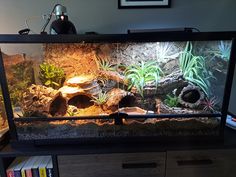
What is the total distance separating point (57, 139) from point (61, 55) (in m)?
0.51

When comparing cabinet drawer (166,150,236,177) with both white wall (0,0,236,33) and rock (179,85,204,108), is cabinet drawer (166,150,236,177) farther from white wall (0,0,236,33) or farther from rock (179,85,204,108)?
white wall (0,0,236,33)

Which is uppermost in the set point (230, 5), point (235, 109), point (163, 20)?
point (230, 5)

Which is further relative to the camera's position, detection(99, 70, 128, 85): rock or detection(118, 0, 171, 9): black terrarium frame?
detection(118, 0, 171, 9): black terrarium frame

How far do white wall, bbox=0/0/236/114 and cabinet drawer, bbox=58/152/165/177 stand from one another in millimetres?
892

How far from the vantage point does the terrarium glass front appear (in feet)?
3.77

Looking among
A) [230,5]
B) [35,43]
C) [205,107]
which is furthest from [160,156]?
[230,5]

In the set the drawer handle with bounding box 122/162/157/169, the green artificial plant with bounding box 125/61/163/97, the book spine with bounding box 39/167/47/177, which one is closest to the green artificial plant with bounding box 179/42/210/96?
the green artificial plant with bounding box 125/61/163/97

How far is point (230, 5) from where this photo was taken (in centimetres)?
153

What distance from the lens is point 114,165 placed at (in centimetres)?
124

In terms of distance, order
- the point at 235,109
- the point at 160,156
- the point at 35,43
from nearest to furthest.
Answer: the point at 35,43 < the point at 160,156 < the point at 235,109

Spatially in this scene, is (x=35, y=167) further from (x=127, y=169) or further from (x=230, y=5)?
(x=230, y=5)

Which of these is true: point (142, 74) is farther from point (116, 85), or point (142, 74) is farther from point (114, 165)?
point (114, 165)

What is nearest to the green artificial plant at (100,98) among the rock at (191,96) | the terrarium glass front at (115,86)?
Answer: the terrarium glass front at (115,86)

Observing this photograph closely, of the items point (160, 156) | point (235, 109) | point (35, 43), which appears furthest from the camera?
point (235, 109)
